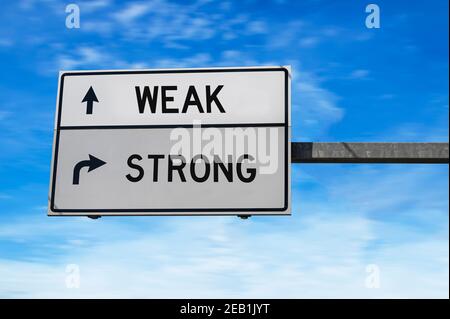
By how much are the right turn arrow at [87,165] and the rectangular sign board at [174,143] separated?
0.03 ft

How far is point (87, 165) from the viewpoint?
19.4 ft

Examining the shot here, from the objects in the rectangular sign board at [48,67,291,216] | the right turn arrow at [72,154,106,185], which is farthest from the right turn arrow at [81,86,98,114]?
the right turn arrow at [72,154,106,185]

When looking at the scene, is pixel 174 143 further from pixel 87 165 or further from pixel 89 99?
pixel 89 99

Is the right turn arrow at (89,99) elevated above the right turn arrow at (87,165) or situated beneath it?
elevated above

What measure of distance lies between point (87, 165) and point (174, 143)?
92 cm

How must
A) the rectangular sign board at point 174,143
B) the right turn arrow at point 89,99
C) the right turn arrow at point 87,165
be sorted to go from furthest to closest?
the right turn arrow at point 89,99
the right turn arrow at point 87,165
the rectangular sign board at point 174,143

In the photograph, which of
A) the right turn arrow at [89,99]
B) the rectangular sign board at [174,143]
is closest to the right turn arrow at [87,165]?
the rectangular sign board at [174,143]

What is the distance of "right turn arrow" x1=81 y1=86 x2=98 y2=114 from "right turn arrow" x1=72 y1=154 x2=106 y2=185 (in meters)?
0.52

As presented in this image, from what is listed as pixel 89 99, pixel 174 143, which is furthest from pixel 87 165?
pixel 174 143

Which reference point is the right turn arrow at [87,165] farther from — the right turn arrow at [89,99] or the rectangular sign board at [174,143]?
the right turn arrow at [89,99]

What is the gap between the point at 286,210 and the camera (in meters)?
5.59

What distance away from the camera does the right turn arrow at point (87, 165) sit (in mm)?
5879
